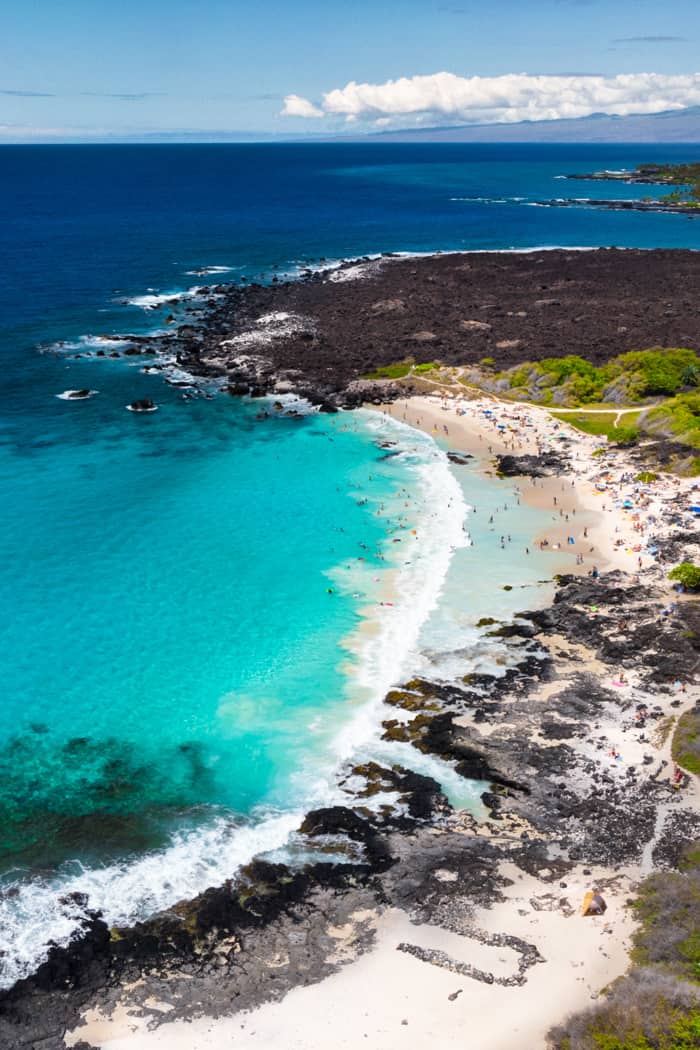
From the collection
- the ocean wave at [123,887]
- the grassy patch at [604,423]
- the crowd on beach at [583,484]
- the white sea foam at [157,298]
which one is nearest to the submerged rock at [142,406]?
the crowd on beach at [583,484]

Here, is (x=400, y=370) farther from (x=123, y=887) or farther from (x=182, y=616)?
(x=123, y=887)

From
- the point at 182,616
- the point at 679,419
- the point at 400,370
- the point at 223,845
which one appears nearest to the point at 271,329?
the point at 400,370

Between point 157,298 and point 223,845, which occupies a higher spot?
point 157,298

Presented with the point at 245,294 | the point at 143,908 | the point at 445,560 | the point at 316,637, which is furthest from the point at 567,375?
the point at 143,908

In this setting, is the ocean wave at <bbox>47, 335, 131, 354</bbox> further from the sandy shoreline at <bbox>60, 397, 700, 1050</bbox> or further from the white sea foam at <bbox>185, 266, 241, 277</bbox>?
the sandy shoreline at <bbox>60, 397, 700, 1050</bbox>

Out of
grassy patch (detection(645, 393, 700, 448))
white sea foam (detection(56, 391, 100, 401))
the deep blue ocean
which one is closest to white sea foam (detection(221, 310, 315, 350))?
the deep blue ocean

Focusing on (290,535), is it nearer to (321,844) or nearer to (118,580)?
(118,580)
